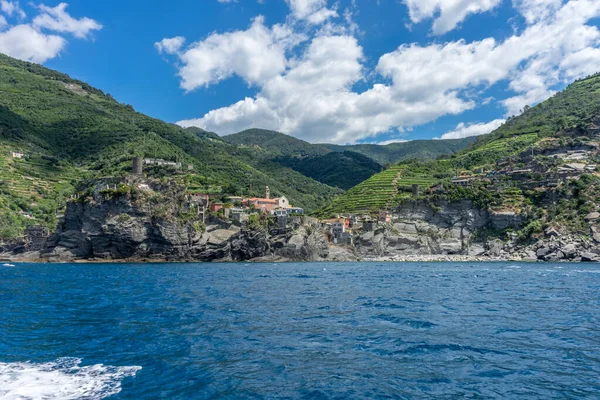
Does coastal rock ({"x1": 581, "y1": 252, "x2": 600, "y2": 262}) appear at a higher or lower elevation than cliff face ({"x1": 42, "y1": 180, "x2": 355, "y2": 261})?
lower

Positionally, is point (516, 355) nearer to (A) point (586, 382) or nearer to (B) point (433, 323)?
(A) point (586, 382)

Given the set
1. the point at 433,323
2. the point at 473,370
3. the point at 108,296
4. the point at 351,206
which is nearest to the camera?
the point at 473,370

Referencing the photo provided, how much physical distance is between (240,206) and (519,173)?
68.8 m

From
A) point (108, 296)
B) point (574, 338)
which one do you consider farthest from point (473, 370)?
point (108, 296)

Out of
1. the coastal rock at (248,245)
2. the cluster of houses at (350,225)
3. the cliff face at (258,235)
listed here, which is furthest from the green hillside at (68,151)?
the cluster of houses at (350,225)

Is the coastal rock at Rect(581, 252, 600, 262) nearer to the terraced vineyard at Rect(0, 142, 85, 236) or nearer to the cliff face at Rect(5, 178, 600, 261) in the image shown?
the cliff face at Rect(5, 178, 600, 261)

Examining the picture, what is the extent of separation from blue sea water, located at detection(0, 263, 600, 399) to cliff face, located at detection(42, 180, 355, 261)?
5336 centimetres

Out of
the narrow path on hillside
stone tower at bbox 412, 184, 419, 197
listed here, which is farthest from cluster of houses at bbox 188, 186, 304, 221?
stone tower at bbox 412, 184, 419, 197

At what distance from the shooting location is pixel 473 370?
12.5m

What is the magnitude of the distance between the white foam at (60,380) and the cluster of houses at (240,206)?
77176 mm

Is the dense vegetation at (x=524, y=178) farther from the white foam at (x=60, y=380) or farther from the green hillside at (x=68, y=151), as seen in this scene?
the white foam at (x=60, y=380)

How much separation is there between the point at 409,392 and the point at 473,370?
9.39 ft

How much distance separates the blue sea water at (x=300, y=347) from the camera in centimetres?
1102

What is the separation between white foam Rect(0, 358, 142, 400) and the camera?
410 inches
